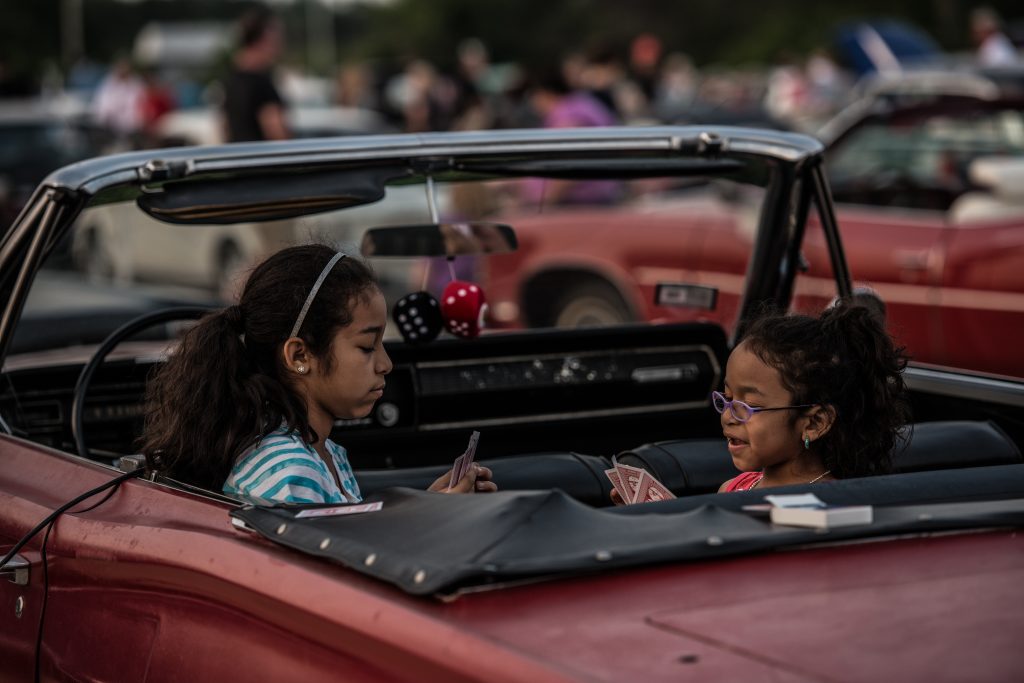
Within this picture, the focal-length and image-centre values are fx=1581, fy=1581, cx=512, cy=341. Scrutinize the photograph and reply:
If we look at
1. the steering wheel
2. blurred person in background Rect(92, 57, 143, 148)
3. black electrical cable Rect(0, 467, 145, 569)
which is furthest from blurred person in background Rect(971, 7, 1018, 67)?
black electrical cable Rect(0, 467, 145, 569)

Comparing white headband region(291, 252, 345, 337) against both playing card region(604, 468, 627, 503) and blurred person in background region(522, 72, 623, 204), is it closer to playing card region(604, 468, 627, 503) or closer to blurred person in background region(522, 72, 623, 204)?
playing card region(604, 468, 627, 503)

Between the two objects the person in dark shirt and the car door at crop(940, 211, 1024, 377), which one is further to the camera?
the person in dark shirt

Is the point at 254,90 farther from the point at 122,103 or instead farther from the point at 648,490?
the point at 122,103

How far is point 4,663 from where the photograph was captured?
108 inches

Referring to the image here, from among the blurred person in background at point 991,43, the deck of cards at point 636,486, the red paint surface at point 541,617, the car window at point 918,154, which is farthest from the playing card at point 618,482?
the blurred person in background at point 991,43

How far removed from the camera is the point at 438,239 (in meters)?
3.76

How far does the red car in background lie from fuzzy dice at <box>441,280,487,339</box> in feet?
8.73

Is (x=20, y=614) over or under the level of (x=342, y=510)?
under

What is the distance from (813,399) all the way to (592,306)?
5.66 meters

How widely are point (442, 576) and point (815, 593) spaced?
0.46m

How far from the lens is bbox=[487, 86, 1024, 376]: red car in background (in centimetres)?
683

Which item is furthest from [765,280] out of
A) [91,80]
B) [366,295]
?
[91,80]

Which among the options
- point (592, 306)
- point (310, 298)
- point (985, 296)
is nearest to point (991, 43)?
point (592, 306)

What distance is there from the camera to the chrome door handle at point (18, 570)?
2660 mm
